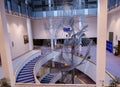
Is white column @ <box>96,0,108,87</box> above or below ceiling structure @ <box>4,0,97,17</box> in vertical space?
below

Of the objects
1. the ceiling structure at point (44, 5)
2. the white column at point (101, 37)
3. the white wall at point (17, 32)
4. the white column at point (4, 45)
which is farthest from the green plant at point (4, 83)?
the ceiling structure at point (44, 5)

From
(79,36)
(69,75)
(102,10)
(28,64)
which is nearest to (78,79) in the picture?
(69,75)

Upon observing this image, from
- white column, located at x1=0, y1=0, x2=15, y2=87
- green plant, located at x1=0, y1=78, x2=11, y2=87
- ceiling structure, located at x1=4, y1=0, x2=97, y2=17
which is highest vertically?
ceiling structure, located at x1=4, y1=0, x2=97, y2=17

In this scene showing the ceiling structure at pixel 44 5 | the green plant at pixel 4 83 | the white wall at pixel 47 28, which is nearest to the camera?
the green plant at pixel 4 83

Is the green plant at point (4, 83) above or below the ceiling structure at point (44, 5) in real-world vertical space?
below

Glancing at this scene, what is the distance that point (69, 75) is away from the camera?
10938 mm

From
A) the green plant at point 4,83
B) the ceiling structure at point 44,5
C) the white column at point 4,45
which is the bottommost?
the green plant at point 4,83

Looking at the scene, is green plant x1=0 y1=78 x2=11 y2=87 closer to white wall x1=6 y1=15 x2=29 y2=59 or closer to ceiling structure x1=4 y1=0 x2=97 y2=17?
white wall x1=6 y1=15 x2=29 y2=59

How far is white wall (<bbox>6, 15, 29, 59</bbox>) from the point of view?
938cm

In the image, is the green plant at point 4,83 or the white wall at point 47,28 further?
the white wall at point 47,28

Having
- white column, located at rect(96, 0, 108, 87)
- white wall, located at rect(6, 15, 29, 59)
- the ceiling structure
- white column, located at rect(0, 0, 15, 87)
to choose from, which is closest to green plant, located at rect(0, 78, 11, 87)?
white column, located at rect(0, 0, 15, 87)

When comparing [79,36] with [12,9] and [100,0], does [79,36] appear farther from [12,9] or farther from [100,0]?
[100,0]

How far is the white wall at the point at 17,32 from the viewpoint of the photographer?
938cm

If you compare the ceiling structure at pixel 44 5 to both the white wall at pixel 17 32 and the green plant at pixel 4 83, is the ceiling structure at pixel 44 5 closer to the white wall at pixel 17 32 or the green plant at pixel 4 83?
the white wall at pixel 17 32
